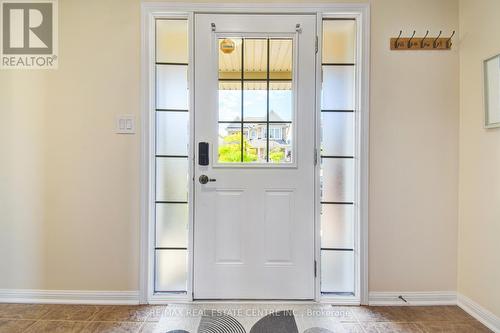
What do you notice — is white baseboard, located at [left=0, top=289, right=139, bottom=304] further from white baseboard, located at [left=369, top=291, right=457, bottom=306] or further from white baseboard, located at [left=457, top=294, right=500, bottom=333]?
white baseboard, located at [left=457, top=294, right=500, bottom=333]

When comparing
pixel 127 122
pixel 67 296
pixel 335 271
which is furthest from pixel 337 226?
pixel 67 296

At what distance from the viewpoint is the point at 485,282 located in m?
1.82

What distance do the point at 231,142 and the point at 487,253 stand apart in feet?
5.91

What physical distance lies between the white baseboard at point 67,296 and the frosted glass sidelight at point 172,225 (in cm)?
41

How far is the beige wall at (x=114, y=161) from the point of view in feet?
6.60

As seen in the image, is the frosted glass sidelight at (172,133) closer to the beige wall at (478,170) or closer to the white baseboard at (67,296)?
the white baseboard at (67,296)

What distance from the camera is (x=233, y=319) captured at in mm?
1819

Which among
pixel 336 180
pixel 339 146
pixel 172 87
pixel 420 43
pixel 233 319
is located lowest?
pixel 233 319

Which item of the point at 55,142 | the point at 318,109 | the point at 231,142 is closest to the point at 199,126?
the point at 231,142

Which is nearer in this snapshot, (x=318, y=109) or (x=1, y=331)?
(x=1, y=331)

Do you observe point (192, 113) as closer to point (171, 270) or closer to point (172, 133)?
point (172, 133)

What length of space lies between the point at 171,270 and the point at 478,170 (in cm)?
223

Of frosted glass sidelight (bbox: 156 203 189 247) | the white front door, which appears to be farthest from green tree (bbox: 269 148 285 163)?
frosted glass sidelight (bbox: 156 203 189 247)

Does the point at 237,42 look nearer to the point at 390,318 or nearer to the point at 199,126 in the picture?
the point at 199,126
